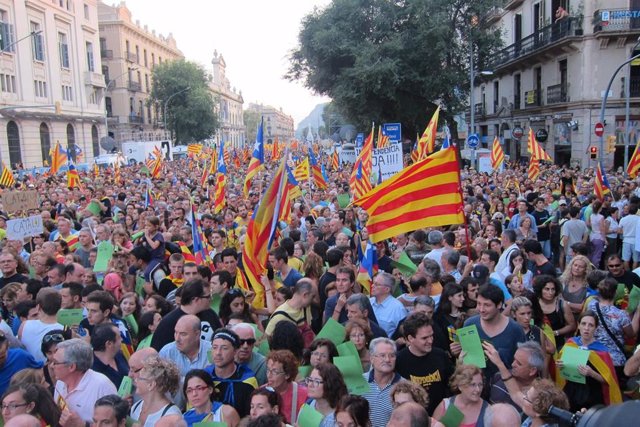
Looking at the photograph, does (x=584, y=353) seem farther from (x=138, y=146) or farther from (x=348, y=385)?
(x=138, y=146)

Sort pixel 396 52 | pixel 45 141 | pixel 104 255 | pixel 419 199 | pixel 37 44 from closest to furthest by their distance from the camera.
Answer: pixel 419 199 < pixel 104 255 < pixel 396 52 < pixel 37 44 < pixel 45 141

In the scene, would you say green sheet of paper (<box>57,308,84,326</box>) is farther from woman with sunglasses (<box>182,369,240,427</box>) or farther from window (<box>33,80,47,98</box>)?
window (<box>33,80,47,98</box>)

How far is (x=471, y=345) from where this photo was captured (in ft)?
13.7

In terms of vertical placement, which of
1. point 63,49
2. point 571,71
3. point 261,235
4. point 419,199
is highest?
point 63,49

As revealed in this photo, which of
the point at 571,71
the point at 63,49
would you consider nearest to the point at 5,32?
the point at 63,49

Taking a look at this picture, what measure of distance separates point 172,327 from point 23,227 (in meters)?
5.00

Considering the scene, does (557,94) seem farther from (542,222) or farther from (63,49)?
(63,49)

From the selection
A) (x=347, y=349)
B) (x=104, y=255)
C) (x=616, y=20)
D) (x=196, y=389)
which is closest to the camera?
(x=196, y=389)

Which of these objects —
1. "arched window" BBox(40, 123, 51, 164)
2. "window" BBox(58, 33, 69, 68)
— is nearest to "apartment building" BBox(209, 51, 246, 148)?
"window" BBox(58, 33, 69, 68)

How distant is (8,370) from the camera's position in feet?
14.4

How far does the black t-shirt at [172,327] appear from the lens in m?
4.88

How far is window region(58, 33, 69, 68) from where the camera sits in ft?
151

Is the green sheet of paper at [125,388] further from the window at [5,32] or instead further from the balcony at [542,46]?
the window at [5,32]

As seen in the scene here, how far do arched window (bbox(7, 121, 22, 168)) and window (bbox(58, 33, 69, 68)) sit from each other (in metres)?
8.73
